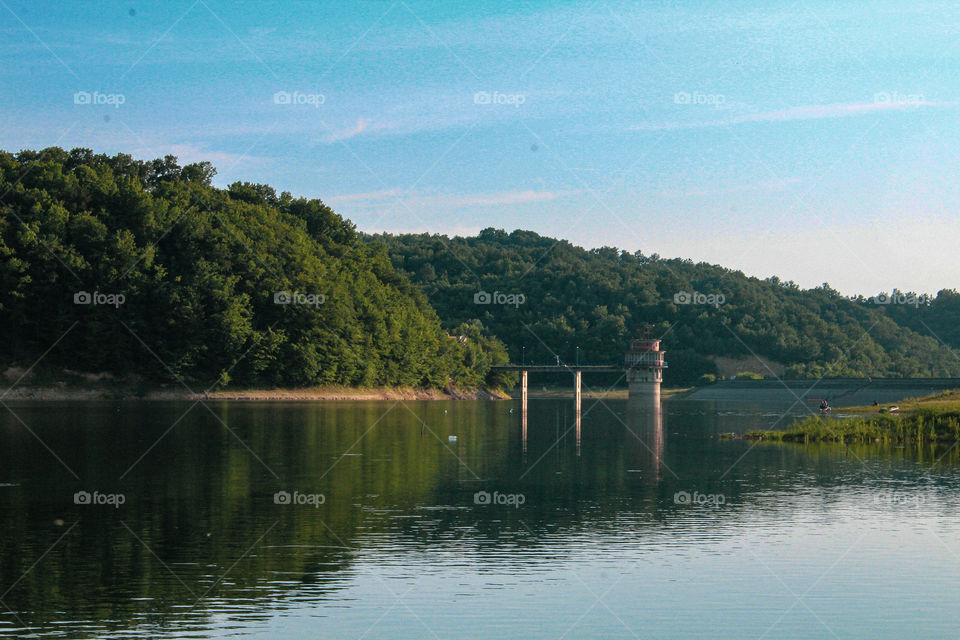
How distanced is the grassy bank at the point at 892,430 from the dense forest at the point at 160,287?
3791 inches

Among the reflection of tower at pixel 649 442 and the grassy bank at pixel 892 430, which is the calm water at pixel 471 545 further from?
the grassy bank at pixel 892 430

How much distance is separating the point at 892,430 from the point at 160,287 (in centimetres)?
10576

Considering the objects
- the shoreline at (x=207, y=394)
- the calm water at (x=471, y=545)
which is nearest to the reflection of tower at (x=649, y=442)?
Answer: the calm water at (x=471, y=545)

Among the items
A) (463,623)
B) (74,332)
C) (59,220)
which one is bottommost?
(463,623)

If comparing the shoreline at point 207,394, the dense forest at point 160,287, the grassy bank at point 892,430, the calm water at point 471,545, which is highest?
the dense forest at point 160,287

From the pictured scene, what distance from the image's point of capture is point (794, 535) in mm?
33750

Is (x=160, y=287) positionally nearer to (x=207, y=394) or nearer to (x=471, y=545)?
(x=207, y=394)

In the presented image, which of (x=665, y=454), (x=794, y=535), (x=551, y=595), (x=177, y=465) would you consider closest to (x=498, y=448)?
(x=665, y=454)

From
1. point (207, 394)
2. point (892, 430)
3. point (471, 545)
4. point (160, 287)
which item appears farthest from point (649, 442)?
point (160, 287)

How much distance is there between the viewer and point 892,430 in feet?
237

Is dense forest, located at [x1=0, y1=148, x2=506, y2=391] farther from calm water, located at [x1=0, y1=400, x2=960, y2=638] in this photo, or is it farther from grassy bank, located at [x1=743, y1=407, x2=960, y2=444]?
grassy bank, located at [x1=743, y1=407, x2=960, y2=444]

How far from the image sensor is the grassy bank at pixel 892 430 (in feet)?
235

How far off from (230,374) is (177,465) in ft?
347

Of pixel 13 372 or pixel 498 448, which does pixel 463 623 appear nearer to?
pixel 498 448
